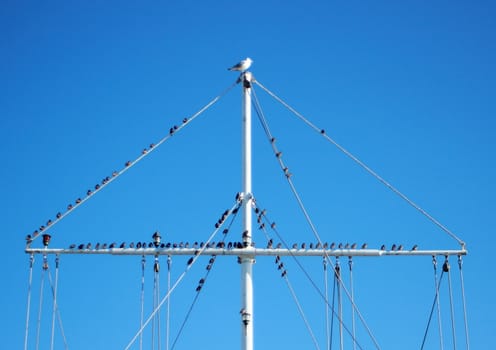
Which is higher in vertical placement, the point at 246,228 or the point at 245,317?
the point at 246,228

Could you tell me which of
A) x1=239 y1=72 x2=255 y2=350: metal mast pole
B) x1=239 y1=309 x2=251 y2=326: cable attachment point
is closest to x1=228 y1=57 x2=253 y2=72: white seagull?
x1=239 y1=72 x2=255 y2=350: metal mast pole

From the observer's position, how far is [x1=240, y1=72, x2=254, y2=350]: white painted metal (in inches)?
2347

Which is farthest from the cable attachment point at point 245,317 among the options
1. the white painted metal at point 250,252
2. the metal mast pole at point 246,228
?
the white painted metal at point 250,252

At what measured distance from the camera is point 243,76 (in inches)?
2505

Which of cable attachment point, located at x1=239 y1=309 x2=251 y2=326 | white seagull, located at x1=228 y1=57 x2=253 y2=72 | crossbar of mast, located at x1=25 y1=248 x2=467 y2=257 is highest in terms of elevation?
white seagull, located at x1=228 y1=57 x2=253 y2=72

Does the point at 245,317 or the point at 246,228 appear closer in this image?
the point at 245,317

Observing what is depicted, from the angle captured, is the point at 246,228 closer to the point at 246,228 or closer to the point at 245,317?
the point at 246,228

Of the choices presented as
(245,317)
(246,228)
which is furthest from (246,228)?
(245,317)

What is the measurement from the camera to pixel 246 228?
200 ft

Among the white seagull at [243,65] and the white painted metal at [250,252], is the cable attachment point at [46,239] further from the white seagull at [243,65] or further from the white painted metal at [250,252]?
the white seagull at [243,65]

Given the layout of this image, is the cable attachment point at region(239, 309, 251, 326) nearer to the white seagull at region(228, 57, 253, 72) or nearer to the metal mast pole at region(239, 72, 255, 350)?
the metal mast pole at region(239, 72, 255, 350)

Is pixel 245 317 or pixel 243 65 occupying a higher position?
pixel 243 65

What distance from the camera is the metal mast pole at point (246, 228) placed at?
59625mm

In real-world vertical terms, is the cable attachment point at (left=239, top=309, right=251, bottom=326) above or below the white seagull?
below
